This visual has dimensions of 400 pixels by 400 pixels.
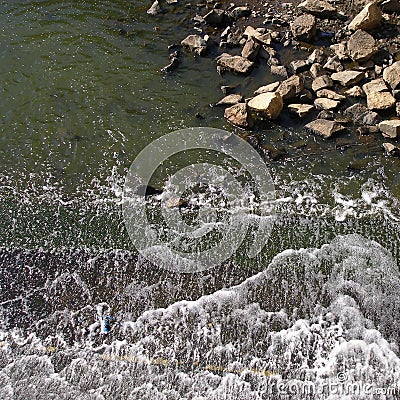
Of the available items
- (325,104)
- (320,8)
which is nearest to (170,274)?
(325,104)

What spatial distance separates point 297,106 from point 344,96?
1.12 metres

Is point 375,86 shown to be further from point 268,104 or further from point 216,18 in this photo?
point 216,18

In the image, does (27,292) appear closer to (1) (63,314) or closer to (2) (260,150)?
(1) (63,314)

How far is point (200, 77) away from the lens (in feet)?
42.1

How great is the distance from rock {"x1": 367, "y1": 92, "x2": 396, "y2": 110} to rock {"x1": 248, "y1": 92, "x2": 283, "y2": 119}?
193 centimetres

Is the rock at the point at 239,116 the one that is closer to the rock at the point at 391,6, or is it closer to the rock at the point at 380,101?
the rock at the point at 380,101

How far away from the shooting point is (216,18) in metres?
14.0

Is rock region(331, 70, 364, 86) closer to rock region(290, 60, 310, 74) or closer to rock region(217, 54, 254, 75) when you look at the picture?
rock region(290, 60, 310, 74)

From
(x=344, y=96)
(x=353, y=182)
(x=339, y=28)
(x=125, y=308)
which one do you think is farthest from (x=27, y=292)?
(x=339, y=28)

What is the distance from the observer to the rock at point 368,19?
41.9 feet

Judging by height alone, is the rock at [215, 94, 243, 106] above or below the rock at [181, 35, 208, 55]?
below

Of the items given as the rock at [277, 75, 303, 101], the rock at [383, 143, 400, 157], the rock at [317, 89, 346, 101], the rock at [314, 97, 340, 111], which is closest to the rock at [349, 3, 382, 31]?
the rock at [317, 89, 346, 101]

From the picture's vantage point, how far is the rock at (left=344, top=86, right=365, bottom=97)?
11.7 meters

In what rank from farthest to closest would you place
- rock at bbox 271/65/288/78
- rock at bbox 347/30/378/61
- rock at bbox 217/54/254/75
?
rock at bbox 217/54/254/75, rock at bbox 271/65/288/78, rock at bbox 347/30/378/61
